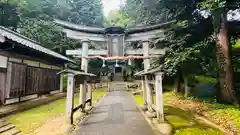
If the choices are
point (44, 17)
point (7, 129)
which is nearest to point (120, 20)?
point (44, 17)

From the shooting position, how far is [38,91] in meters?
13.7

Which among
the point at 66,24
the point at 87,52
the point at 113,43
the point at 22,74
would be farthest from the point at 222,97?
the point at 22,74

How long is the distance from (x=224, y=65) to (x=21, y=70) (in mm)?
11777

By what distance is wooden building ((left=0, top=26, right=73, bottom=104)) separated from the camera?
9.54 meters

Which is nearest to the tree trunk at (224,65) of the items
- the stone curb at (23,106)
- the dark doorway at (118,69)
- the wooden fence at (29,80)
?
the stone curb at (23,106)

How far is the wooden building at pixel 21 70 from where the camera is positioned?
376 inches

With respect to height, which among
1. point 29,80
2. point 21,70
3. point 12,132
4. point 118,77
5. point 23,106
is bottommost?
point 12,132

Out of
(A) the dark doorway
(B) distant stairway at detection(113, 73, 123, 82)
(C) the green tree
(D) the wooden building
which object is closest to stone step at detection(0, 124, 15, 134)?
(D) the wooden building

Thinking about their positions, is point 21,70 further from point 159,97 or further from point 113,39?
point 159,97

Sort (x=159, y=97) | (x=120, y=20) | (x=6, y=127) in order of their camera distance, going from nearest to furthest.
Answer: (x=6, y=127) → (x=159, y=97) → (x=120, y=20)

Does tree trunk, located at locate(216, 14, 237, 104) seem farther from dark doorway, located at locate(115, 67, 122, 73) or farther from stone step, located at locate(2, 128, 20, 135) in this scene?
dark doorway, located at locate(115, 67, 122, 73)

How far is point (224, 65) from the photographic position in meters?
10.8

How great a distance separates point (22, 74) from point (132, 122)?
7.35 meters

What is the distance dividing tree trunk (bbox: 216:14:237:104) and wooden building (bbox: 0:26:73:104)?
35.1 ft
